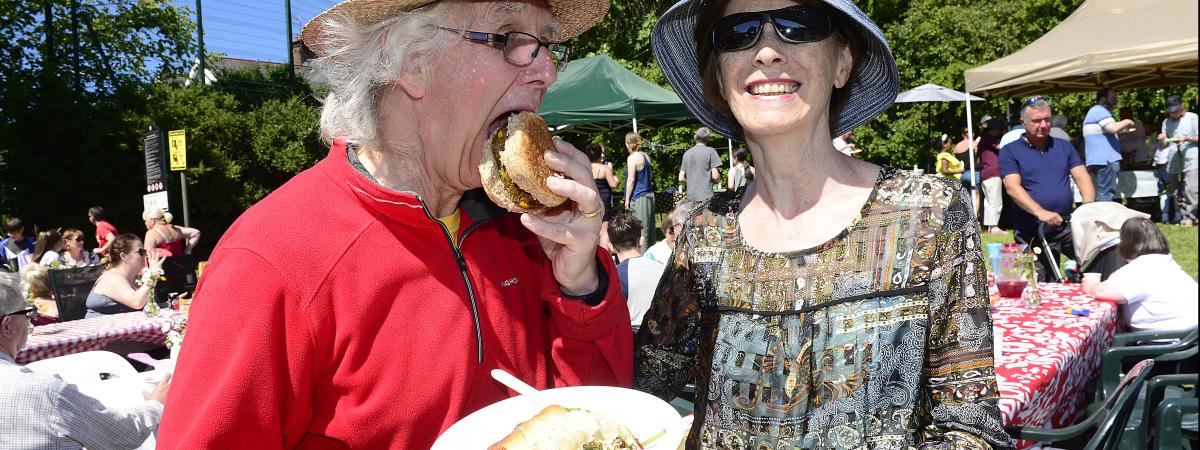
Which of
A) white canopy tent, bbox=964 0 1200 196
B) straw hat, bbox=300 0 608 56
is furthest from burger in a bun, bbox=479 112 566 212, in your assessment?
white canopy tent, bbox=964 0 1200 196

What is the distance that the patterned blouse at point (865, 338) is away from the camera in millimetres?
1734

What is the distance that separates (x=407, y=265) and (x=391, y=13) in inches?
23.8

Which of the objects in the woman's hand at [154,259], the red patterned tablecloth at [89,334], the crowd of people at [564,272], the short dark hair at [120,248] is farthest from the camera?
the woman's hand at [154,259]

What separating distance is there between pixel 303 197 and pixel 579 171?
1.97 ft

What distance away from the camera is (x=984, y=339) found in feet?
5.63

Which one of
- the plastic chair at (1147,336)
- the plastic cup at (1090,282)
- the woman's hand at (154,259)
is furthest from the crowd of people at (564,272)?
the woman's hand at (154,259)

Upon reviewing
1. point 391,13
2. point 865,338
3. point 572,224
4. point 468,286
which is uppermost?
point 391,13

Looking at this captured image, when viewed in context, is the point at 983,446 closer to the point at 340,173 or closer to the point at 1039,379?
the point at 340,173

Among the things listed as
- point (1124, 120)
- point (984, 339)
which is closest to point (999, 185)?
point (1124, 120)

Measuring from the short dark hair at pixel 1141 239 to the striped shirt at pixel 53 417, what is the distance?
597 centimetres

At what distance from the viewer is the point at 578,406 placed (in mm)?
1605

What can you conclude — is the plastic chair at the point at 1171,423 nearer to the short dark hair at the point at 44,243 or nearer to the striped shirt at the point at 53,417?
the striped shirt at the point at 53,417

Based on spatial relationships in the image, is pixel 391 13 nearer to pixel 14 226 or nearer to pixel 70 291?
pixel 70 291

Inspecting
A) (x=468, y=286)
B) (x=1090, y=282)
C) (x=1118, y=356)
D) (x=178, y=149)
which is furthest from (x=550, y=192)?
(x=178, y=149)
